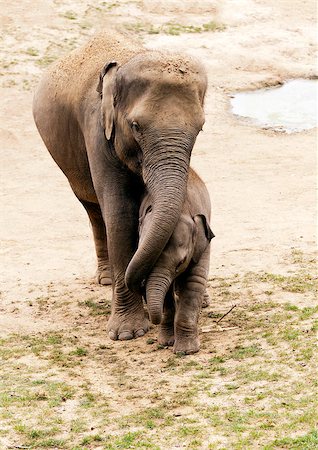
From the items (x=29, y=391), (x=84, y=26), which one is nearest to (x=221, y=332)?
(x=29, y=391)

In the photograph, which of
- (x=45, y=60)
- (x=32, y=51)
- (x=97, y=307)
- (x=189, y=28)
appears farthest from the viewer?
(x=189, y=28)

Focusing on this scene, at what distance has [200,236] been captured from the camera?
929 centimetres

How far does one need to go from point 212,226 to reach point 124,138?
17.8 feet

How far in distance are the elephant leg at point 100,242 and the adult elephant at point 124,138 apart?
14 mm

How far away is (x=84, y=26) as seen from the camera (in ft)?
81.9

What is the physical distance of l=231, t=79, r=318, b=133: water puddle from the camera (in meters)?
21.0

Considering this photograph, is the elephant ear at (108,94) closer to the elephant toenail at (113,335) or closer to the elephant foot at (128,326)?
the elephant foot at (128,326)

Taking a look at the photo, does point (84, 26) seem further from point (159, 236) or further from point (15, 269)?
point (159, 236)

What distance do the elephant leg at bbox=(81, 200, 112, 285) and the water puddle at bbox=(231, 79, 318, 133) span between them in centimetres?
873

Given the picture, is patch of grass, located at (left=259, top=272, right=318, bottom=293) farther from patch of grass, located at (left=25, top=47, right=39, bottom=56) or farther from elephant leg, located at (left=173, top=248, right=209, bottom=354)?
patch of grass, located at (left=25, top=47, right=39, bottom=56)

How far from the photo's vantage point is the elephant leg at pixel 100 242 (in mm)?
12297

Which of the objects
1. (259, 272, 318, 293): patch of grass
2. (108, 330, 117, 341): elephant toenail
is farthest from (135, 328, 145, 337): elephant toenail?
(259, 272, 318, 293): patch of grass

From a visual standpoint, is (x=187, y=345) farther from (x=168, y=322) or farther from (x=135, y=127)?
(x=135, y=127)

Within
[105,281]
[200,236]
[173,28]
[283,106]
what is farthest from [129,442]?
[173,28]
